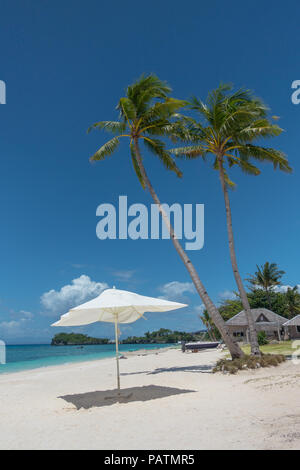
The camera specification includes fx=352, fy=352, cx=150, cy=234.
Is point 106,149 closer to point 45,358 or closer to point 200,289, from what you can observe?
point 200,289

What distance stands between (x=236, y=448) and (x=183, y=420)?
159 centimetres

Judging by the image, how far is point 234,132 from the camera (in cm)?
1284

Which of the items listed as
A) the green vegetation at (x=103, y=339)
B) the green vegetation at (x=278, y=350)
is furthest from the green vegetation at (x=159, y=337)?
the green vegetation at (x=278, y=350)

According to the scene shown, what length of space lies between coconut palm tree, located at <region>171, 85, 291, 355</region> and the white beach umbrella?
507cm

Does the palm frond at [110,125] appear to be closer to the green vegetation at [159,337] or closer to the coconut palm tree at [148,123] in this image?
the coconut palm tree at [148,123]

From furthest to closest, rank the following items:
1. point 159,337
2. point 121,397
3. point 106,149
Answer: point 159,337 < point 106,149 < point 121,397

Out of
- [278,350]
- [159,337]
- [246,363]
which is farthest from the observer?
[159,337]

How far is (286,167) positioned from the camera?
13.2 meters

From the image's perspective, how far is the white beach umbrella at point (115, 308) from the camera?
7156mm

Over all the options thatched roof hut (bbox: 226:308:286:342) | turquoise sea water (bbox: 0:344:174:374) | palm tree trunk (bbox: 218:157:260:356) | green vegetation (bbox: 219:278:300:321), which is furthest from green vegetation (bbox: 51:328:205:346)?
palm tree trunk (bbox: 218:157:260:356)

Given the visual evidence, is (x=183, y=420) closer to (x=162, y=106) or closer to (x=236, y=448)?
(x=236, y=448)

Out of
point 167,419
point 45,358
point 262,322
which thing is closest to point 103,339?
point 45,358

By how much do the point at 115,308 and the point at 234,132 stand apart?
8.23 meters

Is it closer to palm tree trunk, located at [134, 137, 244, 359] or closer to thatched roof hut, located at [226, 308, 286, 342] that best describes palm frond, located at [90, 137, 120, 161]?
palm tree trunk, located at [134, 137, 244, 359]
